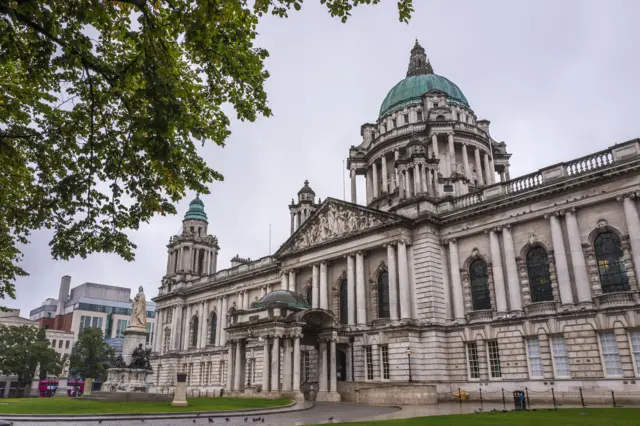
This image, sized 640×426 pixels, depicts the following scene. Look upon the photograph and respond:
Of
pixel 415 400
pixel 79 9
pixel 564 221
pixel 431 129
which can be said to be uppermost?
pixel 431 129

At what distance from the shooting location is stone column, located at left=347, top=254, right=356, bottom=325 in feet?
132

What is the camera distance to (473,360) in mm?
34062

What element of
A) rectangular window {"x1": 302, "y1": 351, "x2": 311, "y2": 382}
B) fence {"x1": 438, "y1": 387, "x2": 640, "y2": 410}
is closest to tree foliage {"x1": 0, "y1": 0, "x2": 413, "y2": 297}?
fence {"x1": 438, "y1": 387, "x2": 640, "y2": 410}

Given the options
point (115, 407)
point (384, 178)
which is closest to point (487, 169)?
point (384, 178)

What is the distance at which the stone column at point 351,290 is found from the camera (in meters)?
40.1

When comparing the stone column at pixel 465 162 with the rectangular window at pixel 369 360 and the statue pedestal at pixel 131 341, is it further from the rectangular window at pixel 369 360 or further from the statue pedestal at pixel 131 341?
the statue pedestal at pixel 131 341

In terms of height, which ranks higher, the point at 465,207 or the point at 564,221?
the point at 465,207

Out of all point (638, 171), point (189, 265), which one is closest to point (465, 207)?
point (638, 171)

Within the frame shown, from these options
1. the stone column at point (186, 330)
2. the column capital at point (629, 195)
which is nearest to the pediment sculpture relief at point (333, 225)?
the column capital at point (629, 195)

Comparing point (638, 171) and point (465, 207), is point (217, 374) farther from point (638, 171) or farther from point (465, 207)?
point (638, 171)

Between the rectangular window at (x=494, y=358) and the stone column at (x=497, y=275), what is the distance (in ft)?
7.35

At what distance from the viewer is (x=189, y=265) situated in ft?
229

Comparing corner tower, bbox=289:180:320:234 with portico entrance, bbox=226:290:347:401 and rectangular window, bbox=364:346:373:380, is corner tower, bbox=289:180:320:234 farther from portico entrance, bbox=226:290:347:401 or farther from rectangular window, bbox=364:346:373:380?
rectangular window, bbox=364:346:373:380

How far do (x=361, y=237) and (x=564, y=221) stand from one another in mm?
15391
